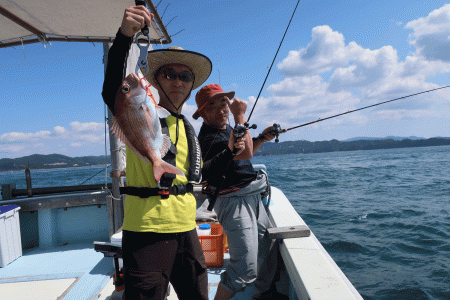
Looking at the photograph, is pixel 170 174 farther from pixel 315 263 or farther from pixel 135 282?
pixel 315 263

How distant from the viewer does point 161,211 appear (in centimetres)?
140

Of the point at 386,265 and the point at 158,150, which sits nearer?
the point at 158,150

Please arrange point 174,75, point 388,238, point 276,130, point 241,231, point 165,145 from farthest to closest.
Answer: point 388,238, point 276,130, point 241,231, point 174,75, point 165,145

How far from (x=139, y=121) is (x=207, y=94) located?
1.22 meters

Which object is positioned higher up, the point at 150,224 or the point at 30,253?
the point at 150,224

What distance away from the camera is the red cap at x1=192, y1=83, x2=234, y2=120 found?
95.7 inches

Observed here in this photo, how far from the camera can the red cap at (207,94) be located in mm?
2432

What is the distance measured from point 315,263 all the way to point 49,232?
447 centimetres

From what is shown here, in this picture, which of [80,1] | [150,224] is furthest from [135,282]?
[80,1]

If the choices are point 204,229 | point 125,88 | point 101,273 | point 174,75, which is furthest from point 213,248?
point 125,88

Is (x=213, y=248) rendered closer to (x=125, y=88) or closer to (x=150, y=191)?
(x=150, y=191)

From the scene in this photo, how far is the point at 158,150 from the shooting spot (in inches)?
54.7

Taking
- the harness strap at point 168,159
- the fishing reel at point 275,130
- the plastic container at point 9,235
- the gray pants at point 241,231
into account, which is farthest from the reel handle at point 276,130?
the plastic container at point 9,235

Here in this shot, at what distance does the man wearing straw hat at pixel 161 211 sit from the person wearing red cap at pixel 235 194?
2.24 feet
